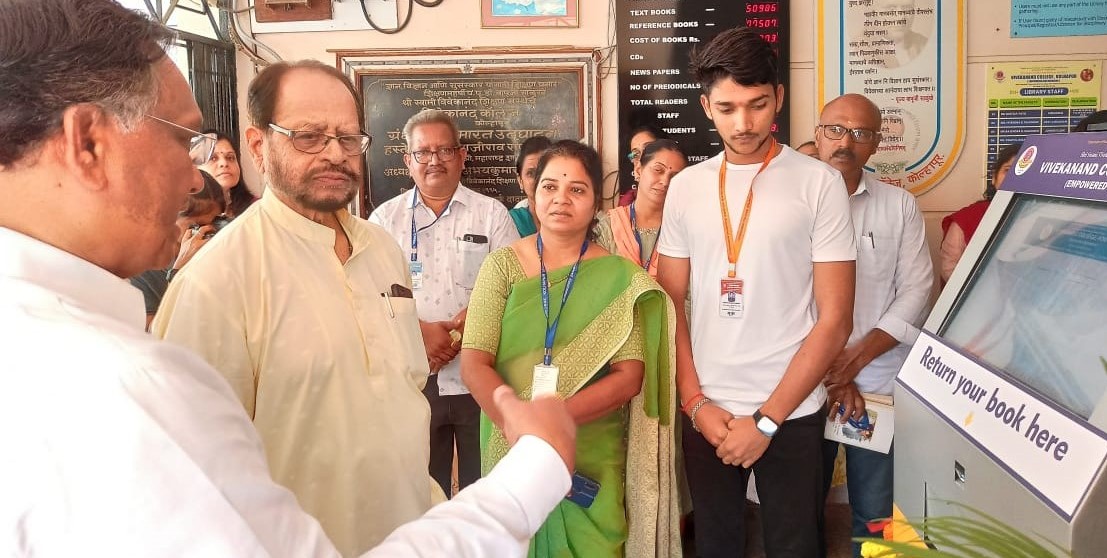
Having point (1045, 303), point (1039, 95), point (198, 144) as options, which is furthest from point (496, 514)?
point (1039, 95)

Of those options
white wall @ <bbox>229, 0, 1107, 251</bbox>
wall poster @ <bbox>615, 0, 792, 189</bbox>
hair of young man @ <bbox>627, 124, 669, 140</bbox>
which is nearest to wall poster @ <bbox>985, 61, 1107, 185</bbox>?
white wall @ <bbox>229, 0, 1107, 251</bbox>

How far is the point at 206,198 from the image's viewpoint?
2604 millimetres

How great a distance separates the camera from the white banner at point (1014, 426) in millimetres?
768

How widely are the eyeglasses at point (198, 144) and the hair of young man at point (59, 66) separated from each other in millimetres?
48

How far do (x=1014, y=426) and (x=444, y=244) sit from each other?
237 centimetres

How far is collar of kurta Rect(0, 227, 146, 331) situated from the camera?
0.68 meters

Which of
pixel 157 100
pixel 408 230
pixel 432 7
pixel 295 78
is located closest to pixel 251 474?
pixel 157 100

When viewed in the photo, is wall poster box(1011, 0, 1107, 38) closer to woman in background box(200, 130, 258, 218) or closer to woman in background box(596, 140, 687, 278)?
woman in background box(596, 140, 687, 278)

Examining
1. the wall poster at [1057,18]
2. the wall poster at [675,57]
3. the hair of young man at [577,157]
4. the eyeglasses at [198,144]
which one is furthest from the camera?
the wall poster at [675,57]

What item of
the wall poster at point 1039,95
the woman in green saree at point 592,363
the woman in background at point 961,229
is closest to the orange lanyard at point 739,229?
the woman in green saree at point 592,363

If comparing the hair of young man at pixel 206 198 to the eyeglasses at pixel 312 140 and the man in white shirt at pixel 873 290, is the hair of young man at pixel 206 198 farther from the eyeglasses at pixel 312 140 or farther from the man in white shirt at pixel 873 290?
the man in white shirt at pixel 873 290

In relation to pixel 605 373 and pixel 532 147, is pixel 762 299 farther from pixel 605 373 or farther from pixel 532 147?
pixel 532 147

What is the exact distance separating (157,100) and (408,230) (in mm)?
2244

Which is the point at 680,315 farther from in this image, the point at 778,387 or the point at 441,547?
the point at 441,547
